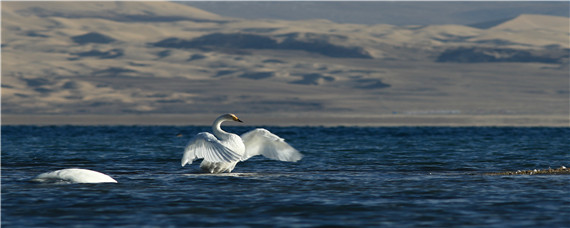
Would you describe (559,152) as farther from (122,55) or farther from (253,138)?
(122,55)

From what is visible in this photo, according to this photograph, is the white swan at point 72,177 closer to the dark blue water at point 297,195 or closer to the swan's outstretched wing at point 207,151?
the dark blue water at point 297,195

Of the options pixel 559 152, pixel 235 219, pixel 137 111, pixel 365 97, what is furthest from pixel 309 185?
pixel 365 97

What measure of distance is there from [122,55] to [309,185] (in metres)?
176

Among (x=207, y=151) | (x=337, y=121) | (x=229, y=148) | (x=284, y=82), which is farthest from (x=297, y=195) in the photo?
(x=284, y=82)

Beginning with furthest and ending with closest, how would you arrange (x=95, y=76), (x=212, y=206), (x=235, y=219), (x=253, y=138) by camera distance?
(x=95, y=76) → (x=253, y=138) → (x=212, y=206) → (x=235, y=219)

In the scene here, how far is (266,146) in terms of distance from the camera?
2500cm

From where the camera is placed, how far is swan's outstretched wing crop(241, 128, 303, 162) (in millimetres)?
24750

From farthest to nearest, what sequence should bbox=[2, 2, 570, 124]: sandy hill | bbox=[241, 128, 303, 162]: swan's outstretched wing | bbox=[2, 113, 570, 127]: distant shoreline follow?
bbox=[2, 2, 570, 124]: sandy hill
bbox=[2, 113, 570, 127]: distant shoreline
bbox=[241, 128, 303, 162]: swan's outstretched wing

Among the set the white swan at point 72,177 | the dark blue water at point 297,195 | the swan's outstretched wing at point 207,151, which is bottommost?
the dark blue water at point 297,195

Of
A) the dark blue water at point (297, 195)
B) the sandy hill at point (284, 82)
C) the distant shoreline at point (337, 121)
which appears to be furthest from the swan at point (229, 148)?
the sandy hill at point (284, 82)

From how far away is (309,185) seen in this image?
21.8 m

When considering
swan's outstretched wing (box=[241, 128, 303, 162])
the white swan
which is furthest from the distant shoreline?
the white swan

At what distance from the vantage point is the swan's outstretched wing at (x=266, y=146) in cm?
2475

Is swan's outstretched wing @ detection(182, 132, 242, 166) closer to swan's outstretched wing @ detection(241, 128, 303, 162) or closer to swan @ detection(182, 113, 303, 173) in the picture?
swan @ detection(182, 113, 303, 173)
